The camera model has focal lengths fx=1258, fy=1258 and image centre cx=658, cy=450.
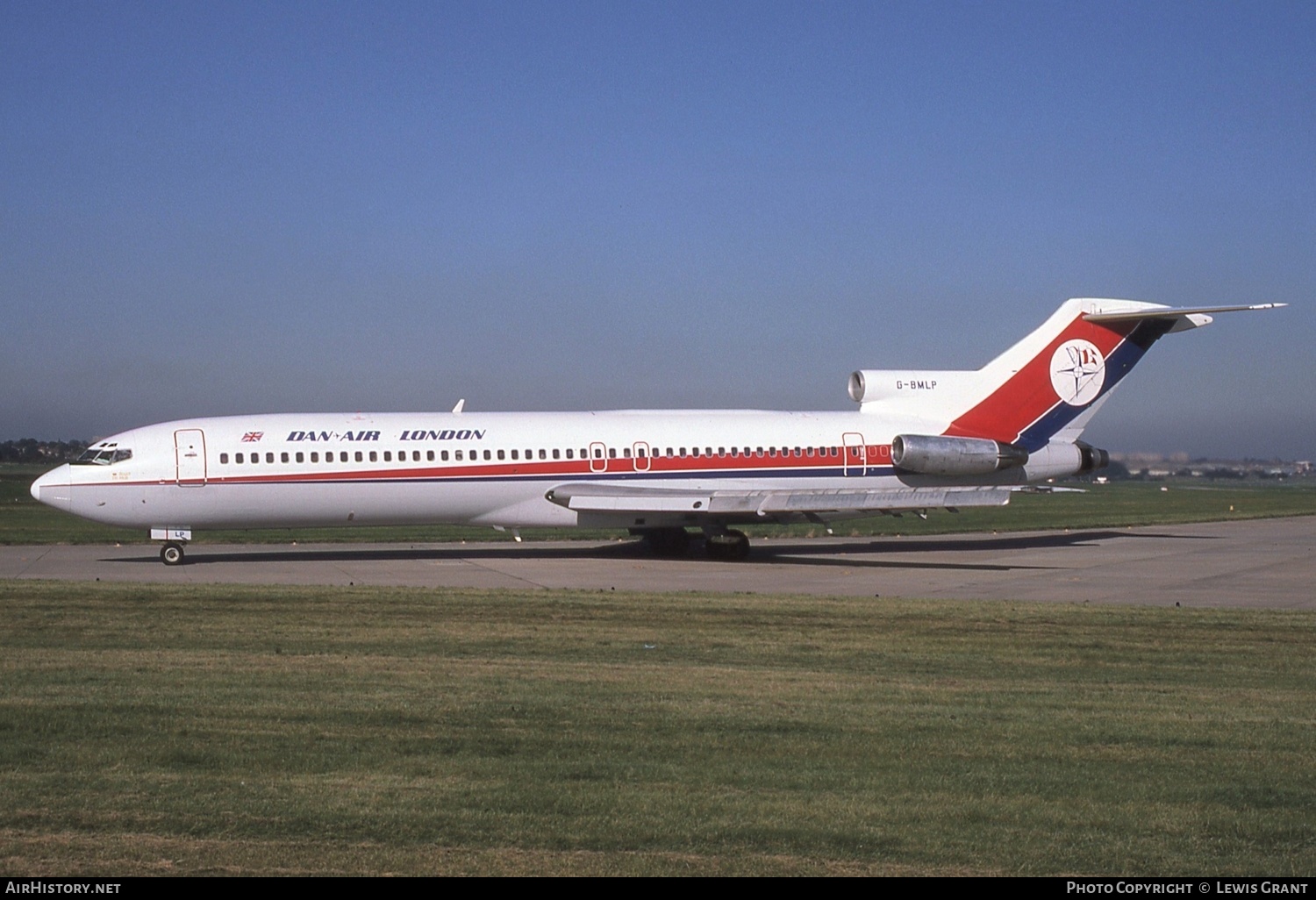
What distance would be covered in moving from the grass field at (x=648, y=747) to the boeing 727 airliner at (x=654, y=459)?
1047 centimetres

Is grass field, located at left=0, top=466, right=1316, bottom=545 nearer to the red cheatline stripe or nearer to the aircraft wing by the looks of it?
the red cheatline stripe

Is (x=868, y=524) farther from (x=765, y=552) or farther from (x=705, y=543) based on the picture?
(x=705, y=543)

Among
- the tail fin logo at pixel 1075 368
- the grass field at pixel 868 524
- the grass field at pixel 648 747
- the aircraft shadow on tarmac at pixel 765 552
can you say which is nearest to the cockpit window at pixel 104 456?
the aircraft shadow on tarmac at pixel 765 552

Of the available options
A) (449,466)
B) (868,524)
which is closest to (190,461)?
(449,466)

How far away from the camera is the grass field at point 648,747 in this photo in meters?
6.57

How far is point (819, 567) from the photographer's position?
26.5 metres

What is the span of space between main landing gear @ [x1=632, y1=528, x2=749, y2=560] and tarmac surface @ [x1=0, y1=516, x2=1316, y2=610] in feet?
1.32

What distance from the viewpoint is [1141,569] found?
25594 millimetres

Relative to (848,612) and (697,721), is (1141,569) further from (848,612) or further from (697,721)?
(697,721)

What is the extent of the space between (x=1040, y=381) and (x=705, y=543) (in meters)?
9.19

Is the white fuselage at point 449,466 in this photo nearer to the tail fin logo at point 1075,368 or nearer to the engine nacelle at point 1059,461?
Answer: the engine nacelle at point 1059,461

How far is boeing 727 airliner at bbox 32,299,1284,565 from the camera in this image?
2591 centimetres

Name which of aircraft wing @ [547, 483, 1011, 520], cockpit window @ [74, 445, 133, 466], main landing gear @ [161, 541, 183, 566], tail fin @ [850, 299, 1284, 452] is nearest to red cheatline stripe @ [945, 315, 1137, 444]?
tail fin @ [850, 299, 1284, 452]
